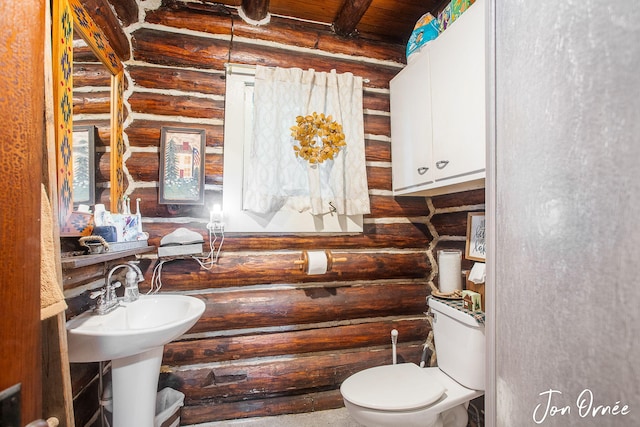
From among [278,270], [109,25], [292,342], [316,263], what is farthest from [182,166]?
[292,342]

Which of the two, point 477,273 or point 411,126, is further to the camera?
point 411,126

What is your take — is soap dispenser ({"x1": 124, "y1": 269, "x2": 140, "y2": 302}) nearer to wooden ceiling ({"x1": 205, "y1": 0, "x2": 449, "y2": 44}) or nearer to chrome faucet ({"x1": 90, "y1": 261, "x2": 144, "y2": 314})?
chrome faucet ({"x1": 90, "y1": 261, "x2": 144, "y2": 314})

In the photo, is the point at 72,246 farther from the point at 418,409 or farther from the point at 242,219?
the point at 418,409

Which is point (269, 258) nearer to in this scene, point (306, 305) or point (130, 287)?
point (306, 305)

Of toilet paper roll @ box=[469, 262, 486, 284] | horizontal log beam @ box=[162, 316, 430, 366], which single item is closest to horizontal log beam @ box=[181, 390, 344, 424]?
horizontal log beam @ box=[162, 316, 430, 366]

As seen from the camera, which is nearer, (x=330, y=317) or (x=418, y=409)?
(x=418, y=409)

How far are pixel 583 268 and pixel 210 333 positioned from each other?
1.94 m

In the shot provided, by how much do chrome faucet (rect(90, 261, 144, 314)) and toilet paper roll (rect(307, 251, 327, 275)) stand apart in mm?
976

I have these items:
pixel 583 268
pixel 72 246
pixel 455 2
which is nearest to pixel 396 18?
pixel 455 2

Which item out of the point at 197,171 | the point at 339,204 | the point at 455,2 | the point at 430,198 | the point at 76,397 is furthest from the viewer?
the point at 430,198

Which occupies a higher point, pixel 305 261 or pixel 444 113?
pixel 444 113

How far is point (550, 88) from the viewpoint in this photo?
1.96ft

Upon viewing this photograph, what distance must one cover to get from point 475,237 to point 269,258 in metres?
1.38

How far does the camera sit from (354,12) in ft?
6.56
